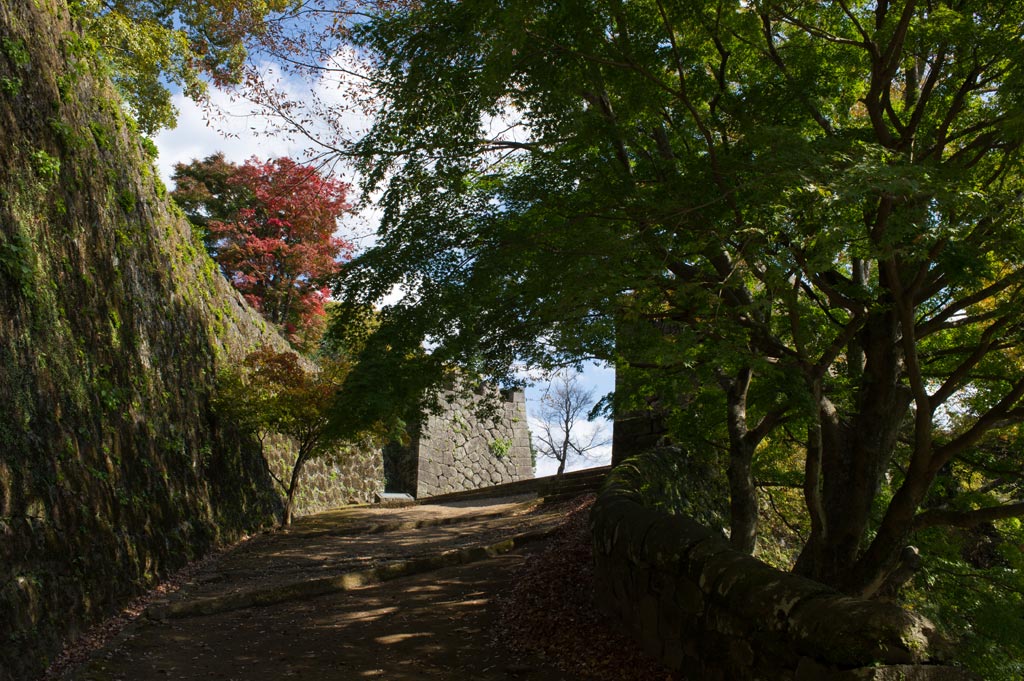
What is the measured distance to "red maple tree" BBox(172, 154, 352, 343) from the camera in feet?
64.1

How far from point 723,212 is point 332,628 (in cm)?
486

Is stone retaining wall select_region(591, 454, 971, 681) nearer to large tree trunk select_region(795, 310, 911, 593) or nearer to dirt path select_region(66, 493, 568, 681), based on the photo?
dirt path select_region(66, 493, 568, 681)

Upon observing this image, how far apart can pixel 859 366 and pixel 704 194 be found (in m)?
2.98

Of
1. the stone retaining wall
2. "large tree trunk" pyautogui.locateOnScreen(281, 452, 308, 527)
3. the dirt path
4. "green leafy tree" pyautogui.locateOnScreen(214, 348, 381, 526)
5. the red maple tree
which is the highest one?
the red maple tree

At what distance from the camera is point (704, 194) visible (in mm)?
5793

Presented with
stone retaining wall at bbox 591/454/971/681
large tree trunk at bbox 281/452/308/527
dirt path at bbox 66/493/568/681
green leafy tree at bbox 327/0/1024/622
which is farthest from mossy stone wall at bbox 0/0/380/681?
stone retaining wall at bbox 591/454/971/681

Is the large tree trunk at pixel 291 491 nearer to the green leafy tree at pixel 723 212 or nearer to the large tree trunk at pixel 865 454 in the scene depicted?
the green leafy tree at pixel 723 212

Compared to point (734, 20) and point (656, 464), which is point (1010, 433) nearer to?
point (656, 464)

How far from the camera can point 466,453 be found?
22344 mm

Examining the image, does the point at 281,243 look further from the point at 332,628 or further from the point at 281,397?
the point at 332,628

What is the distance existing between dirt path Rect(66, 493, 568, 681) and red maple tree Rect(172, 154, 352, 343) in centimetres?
991

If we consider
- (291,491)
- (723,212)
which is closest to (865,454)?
(723,212)

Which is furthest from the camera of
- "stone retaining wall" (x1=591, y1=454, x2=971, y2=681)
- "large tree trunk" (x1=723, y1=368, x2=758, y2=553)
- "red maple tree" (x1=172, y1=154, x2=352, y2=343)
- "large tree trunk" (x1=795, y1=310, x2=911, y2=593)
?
"red maple tree" (x1=172, y1=154, x2=352, y2=343)

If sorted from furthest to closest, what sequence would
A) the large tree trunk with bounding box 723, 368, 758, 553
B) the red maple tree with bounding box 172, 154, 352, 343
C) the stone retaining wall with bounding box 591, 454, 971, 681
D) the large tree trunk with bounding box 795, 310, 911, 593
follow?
1. the red maple tree with bounding box 172, 154, 352, 343
2. the large tree trunk with bounding box 723, 368, 758, 553
3. the large tree trunk with bounding box 795, 310, 911, 593
4. the stone retaining wall with bounding box 591, 454, 971, 681
